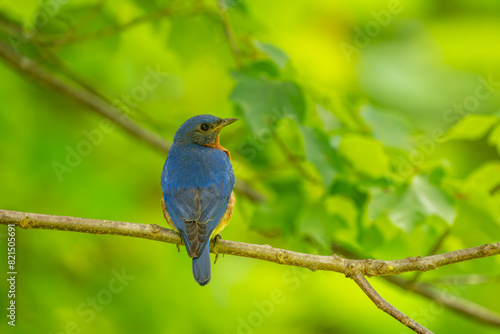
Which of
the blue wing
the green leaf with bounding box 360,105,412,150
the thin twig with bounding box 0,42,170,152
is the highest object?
the green leaf with bounding box 360,105,412,150

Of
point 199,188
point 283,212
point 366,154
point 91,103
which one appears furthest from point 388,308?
point 91,103

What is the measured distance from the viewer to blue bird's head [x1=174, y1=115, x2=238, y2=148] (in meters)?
Result: 4.77


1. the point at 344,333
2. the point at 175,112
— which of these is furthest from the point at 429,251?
the point at 175,112

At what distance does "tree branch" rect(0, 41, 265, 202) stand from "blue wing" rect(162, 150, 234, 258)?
3.15 ft

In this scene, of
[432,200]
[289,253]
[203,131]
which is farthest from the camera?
[203,131]

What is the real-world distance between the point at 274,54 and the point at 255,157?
1.36 m

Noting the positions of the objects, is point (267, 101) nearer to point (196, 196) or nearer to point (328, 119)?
point (328, 119)

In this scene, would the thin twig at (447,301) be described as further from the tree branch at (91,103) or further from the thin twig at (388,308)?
the thin twig at (388,308)

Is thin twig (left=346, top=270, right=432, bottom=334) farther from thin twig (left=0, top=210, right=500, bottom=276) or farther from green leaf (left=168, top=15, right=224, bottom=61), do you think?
green leaf (left=168, top=15, right=224, bottom=61)

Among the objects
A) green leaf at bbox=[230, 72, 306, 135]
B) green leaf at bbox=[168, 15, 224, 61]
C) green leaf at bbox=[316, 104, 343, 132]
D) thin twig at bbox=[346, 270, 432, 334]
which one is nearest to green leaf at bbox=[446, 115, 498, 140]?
green leaf at bbox=[316, 104, 343, 132]

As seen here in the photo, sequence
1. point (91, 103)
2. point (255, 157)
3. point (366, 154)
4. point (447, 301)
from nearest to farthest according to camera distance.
Result: point (366, 154), point (447, 301), point (255, 157), point (91, 103)

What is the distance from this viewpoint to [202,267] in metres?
3.59

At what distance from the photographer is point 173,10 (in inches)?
181

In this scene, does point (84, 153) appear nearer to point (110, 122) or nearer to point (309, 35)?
point (110, 122)
